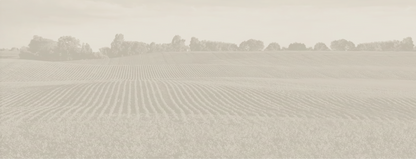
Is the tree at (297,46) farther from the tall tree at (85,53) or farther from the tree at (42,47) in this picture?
the tree at (42,47)

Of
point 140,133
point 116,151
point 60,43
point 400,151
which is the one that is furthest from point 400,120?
point 60,43

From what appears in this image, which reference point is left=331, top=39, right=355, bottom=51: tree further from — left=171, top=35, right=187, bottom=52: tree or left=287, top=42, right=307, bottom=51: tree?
left=171, top=35, right=187, bottom=52: tree

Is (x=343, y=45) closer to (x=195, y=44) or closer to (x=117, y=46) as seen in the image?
(x=195, y=44)

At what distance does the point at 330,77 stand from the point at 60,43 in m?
93.4

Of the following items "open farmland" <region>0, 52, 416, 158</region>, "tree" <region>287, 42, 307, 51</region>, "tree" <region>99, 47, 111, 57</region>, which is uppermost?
"open farmland" <region>0, 52, 416, 158</region>

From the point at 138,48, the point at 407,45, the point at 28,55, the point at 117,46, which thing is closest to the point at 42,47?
the point at 28,55

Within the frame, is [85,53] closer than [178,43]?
Yes

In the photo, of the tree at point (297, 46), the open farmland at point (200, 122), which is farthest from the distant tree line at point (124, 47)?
the open farmland at point (200, 122)

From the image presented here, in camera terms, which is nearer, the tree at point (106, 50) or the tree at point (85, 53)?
the tree at point (85, 53)

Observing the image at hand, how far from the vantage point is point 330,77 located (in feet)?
233

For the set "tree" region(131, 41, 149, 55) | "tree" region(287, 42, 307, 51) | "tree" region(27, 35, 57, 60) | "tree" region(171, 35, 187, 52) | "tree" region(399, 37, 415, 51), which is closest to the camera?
"tree" region(27, 35, 57, 60)

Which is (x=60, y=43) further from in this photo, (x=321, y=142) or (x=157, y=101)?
(x=321, y=142)

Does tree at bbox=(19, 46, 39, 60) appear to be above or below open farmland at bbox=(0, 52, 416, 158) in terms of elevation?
below

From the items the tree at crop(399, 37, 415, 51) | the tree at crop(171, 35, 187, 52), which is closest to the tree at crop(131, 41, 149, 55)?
the tree at crop(171, 35, 187, 52)
